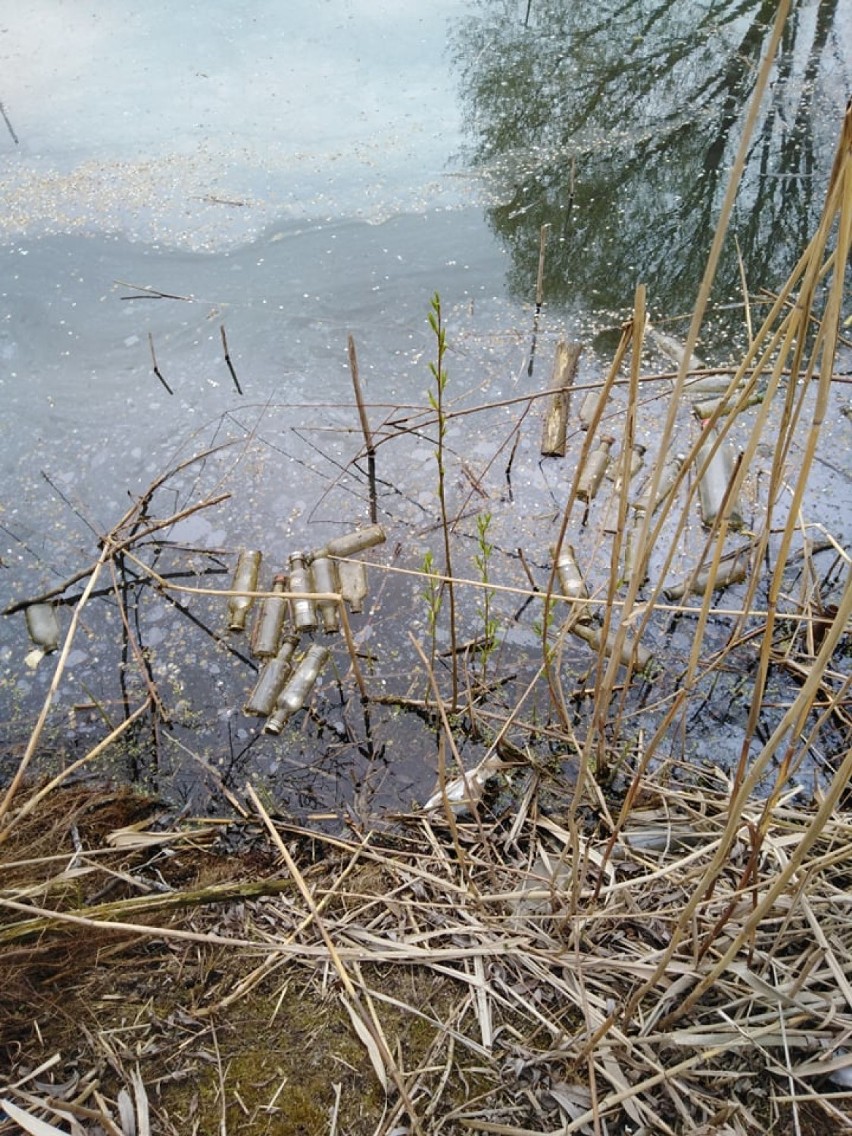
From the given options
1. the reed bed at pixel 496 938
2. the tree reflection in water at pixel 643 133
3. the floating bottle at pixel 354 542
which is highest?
the tree reflection in water at pixel 643 133

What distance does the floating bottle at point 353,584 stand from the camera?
2.85 m

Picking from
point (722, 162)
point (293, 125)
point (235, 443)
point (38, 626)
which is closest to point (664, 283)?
point (722, 162)

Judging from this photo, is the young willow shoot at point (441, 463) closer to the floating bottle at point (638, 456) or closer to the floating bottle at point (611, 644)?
the floating bottle at point (611, 644)

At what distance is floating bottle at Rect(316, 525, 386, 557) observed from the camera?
117 inches

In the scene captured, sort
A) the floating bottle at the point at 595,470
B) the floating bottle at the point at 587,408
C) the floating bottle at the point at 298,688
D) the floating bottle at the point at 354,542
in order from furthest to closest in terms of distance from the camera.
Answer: the floating bottle at the point at 587,408, the floating bottle at the point at 595,470, the floating bottle at the point at 354,542, the floating bottle at the point at 298,688

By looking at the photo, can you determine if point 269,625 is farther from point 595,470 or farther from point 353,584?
point 595,470

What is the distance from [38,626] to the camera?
282 centimetres

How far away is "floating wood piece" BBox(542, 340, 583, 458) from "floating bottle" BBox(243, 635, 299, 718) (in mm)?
1294

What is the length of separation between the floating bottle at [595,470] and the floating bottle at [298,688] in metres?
1.17

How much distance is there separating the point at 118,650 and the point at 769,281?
344 cm

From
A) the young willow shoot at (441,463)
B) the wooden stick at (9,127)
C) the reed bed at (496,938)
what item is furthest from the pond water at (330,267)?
the reed bed at (496,938)

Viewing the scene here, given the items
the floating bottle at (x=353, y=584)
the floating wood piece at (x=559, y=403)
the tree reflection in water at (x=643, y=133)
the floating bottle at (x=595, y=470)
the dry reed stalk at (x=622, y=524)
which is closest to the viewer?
the dry reed stalk at (x=622, y=524)

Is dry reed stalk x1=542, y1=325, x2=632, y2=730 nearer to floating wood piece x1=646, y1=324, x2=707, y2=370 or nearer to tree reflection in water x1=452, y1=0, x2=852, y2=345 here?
floating wood piece x1=646, y1=324, x2=707, y2=370

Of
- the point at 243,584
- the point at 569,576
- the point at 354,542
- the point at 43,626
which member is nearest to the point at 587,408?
the point at 569,576
